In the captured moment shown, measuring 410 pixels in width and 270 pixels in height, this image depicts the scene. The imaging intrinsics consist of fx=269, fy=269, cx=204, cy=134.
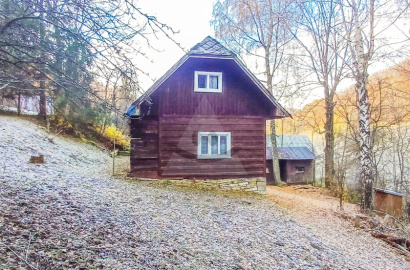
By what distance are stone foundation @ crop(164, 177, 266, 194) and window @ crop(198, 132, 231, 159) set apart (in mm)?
943

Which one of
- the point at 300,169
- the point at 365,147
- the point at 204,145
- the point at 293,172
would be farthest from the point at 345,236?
the point at 300,169

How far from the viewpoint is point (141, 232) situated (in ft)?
14.9

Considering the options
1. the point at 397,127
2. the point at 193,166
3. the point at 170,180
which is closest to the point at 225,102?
the point at 193,166

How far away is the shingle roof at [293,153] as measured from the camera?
1747 centimetres

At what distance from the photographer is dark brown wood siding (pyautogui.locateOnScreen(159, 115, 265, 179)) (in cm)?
986

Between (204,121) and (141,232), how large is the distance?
5.97 m

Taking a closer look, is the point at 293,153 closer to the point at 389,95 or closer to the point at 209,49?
the point at 389,95

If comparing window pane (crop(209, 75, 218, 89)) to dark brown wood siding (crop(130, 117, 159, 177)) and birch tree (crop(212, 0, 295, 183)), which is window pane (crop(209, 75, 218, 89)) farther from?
birch tree (crop(212, 0, 295, 183))

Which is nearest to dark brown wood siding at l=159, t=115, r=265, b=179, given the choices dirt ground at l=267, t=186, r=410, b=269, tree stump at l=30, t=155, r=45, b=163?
dirt ground at l=267, t=186, r=410, b=269

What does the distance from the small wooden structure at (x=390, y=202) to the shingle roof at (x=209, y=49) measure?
7234 millimetres

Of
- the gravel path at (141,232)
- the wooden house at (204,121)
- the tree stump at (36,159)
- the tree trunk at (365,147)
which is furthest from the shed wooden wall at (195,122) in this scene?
the tree stump at (36,159)

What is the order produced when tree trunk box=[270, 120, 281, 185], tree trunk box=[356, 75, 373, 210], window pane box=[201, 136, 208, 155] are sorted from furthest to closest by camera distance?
1. tree trunk box=[270, 120, 281, 185]
2. window pane box=[201, 136, 208, 155]
3. tree trunk box=[356, 75, 373, 210]

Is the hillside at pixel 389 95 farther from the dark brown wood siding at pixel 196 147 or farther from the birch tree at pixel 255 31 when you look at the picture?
the dark brown wood siding at pixel 196 147

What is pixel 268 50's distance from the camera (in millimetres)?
15625
